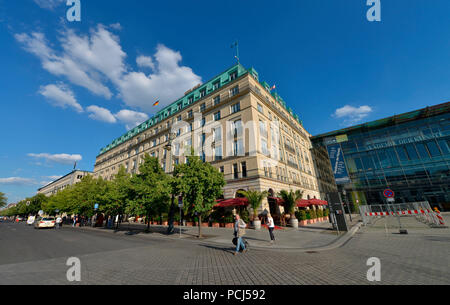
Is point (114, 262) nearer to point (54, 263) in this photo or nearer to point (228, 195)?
point (54, 263)

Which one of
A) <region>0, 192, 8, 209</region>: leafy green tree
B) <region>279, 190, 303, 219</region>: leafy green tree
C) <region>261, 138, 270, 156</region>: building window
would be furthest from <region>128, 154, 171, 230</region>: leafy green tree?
<region>0, 192, 8, 209</region>: leafy green tree

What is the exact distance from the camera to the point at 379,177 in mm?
34938

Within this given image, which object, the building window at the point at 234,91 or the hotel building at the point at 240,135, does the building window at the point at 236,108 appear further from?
the building window at the point at 234,91

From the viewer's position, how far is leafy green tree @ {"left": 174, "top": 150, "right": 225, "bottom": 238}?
1467 centimetres

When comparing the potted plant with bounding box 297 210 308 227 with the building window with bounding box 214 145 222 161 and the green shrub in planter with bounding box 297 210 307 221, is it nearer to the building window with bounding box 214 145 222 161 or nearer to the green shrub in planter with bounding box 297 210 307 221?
the green shrub in planter with bounding box 297 210 307 221

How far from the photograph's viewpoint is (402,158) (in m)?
33.6

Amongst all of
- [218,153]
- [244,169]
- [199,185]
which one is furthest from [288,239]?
[218,153]

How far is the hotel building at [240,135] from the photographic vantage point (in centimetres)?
2522

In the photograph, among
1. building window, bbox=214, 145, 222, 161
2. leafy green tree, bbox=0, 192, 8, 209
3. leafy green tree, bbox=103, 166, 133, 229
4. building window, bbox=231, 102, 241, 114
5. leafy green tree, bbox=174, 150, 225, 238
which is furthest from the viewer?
leafy green tree, bbox=0, 192, 8, 209

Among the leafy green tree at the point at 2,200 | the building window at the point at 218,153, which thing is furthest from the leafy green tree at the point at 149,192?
the leafy green tree at the point at 2,200

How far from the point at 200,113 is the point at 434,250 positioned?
31255 millimetres

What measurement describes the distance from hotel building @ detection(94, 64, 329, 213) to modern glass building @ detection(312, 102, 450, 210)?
8206 millimetres

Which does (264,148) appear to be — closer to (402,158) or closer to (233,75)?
(233,75)

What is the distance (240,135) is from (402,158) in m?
32.3
